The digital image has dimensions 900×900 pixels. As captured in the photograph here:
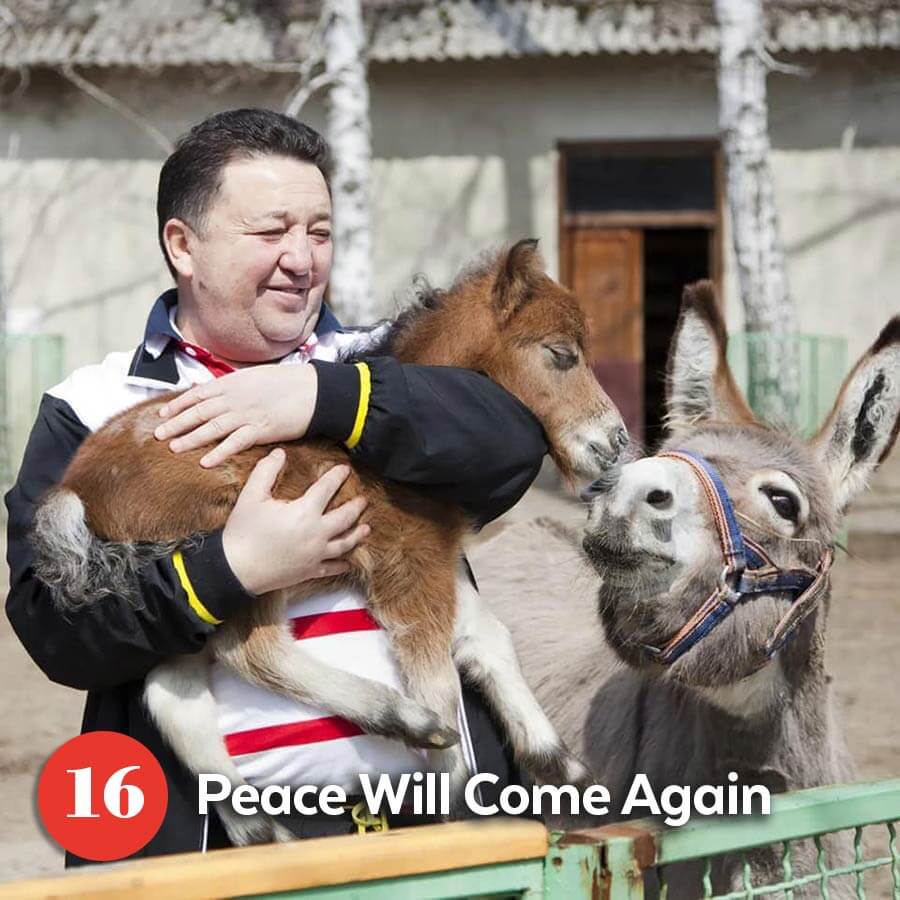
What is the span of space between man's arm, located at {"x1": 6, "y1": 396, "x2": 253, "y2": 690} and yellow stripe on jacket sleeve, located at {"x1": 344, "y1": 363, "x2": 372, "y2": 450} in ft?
0.77

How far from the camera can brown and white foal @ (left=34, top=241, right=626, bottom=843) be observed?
1.82 metres

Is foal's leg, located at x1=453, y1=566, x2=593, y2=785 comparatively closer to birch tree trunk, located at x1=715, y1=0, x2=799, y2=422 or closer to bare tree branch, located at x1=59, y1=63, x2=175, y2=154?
birch tree trunk, located at x1=715, y1=0, x2=799, y2=422

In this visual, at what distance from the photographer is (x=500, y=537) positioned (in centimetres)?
452

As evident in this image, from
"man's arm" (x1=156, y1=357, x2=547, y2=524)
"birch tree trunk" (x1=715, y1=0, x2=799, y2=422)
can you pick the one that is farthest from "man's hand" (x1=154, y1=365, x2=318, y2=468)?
"birch tree trunk" (x1=715, y1=0, x2=799, y2=422)

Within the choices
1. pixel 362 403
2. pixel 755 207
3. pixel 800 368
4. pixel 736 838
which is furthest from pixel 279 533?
pixel 800 368

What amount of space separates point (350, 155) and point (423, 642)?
360 inches

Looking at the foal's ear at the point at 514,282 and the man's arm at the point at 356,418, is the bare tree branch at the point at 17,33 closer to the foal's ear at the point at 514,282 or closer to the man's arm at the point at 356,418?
the foal's ear at the point at 514,282

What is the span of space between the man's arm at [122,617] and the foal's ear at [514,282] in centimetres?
65

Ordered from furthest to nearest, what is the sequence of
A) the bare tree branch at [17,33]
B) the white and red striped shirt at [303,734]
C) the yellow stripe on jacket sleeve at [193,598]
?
the bare tree branch at [17,33], the white and red striped shirt at [303,734], the yellow stripe on jacket sleeve at [193,598]

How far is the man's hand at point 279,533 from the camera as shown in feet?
5.80

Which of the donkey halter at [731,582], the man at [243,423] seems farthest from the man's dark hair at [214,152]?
the donkey halter at [731,582]

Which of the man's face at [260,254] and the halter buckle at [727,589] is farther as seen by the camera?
the halter buckle at [727,589]

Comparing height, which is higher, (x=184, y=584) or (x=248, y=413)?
(x=248, y=413)

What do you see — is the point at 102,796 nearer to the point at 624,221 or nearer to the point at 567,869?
the point at 567,869
